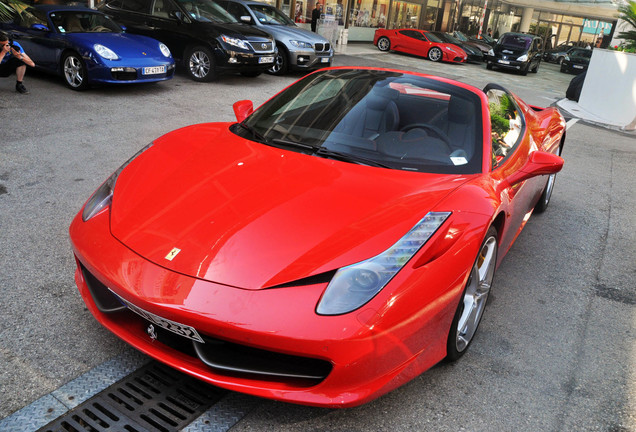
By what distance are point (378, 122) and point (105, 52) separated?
643 centimetres

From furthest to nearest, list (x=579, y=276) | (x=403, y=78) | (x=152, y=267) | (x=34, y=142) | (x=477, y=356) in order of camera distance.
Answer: (x=34, y=142) → (x=579, y=276) → (x=403, y=78) → (x=477, y=356) → (x=152, y=267)

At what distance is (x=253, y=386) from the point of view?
7.43 ft

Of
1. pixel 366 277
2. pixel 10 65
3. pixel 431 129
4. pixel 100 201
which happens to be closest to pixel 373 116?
pixel 431 129

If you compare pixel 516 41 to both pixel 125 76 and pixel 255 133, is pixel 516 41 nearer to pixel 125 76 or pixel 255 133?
pixel 125 76

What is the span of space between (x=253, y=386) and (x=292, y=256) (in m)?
0.54

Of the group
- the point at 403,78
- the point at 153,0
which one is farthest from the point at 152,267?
the point at 153,0

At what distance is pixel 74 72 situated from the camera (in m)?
8.89

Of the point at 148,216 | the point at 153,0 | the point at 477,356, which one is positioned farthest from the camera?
the point at 153,0

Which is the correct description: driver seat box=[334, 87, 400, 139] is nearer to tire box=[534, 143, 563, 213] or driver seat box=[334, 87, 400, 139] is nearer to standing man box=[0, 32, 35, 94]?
tire box=[534, 143, 563, 213]

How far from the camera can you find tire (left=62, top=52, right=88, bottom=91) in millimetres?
8773

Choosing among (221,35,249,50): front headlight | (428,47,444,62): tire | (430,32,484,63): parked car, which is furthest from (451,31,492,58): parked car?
(221,35,249,50): front headlight

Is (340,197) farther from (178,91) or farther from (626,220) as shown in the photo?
(178,91)

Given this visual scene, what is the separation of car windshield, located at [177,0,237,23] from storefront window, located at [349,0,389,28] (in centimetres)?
1664

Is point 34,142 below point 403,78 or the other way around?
below
